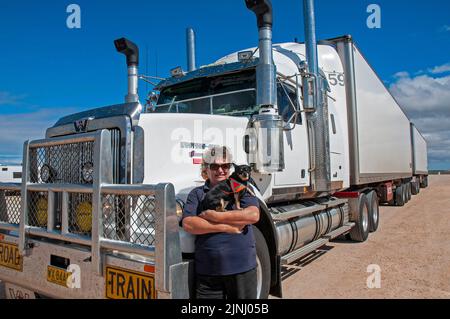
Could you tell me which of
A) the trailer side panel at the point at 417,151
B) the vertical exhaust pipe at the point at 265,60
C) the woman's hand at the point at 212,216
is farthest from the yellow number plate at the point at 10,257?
the trailer side panel at the point at 417,151

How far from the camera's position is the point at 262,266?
3381mm

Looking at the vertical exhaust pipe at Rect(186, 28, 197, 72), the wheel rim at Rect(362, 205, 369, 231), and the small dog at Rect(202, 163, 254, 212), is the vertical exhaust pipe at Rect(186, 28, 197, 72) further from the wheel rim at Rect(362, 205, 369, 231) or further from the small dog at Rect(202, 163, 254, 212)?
the small dog at Rect(202, 163, 254, 212)

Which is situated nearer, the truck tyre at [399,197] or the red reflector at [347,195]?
the red reflector at [347,195]

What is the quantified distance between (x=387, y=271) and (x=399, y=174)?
26.5 ft

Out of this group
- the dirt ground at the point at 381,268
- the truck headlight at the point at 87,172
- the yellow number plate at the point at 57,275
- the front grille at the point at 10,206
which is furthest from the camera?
the dirt ground at the point at 381,268

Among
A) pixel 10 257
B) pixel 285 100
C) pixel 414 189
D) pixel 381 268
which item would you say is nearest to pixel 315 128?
pixel 285 100

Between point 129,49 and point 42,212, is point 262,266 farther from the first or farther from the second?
point 129,49

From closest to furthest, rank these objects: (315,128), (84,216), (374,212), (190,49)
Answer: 1. (84,216)
2. (315,128)
3. (190,49)
4. (374,212)

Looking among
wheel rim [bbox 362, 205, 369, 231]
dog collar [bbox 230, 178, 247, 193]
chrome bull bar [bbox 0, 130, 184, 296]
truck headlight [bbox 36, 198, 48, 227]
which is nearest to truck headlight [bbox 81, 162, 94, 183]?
chrome bull bar [bbox 0, 130, 184, 296]

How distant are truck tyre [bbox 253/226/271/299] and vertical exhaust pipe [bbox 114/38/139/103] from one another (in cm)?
287

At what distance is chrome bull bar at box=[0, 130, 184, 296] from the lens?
226 cm

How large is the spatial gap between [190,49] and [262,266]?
5648mm

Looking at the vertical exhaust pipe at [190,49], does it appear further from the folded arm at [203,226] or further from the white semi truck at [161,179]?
the folded arm at [203,226]

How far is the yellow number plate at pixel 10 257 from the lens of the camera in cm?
316
